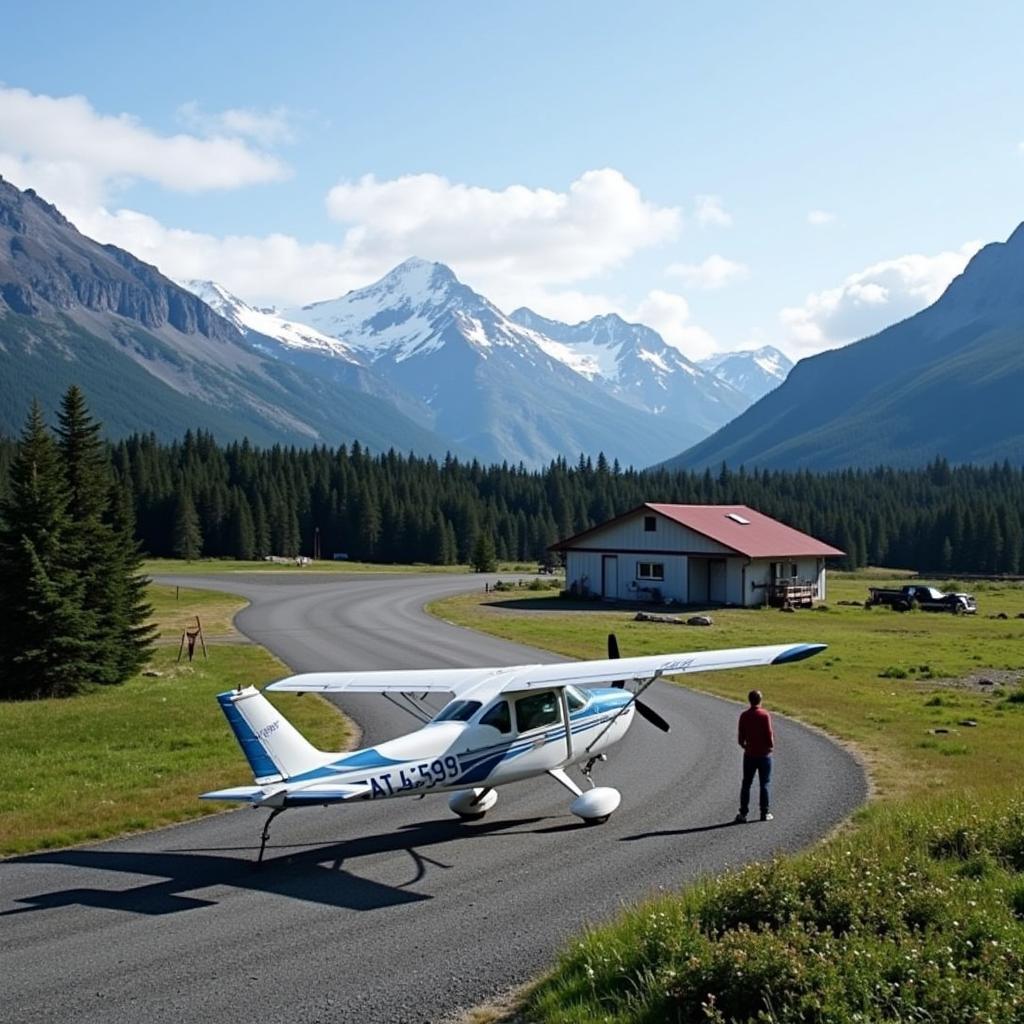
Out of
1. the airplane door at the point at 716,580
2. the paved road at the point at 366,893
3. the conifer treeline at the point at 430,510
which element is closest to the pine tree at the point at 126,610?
the paved road at the point at 366,893

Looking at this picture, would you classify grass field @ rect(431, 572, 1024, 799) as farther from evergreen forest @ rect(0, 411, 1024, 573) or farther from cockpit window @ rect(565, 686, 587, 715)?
evergreen forest @ rect(0, 411, 1024, 573)

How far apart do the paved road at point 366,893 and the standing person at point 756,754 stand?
0.32 m

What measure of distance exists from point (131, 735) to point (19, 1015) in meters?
15.0

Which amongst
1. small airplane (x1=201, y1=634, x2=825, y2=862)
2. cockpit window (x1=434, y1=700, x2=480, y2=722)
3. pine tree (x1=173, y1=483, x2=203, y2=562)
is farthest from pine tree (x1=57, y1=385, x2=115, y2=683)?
pine tree (x1=173, y1=483, x2=203, y2=562)

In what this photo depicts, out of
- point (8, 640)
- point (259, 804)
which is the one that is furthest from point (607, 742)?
point (8, 640)

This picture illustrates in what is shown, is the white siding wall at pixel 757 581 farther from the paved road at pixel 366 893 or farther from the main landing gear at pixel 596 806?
the main landing gear at pixel 596 806

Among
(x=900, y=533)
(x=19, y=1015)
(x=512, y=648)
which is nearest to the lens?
(x=19, y=1015)

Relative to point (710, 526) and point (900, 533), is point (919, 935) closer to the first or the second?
point (710, 526)

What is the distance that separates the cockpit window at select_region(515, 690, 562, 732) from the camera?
1647 cm

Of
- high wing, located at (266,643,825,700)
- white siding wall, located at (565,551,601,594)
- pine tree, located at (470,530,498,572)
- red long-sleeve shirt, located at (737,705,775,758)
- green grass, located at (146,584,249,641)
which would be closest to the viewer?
red long-sleeve shirt, located at (737,705,775,758)

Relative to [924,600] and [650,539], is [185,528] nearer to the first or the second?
[650,539]

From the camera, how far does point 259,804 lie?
13.4m

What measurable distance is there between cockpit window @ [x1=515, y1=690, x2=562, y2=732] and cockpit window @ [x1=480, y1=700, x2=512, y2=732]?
0.56 ft

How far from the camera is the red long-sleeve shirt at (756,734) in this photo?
16234mm
